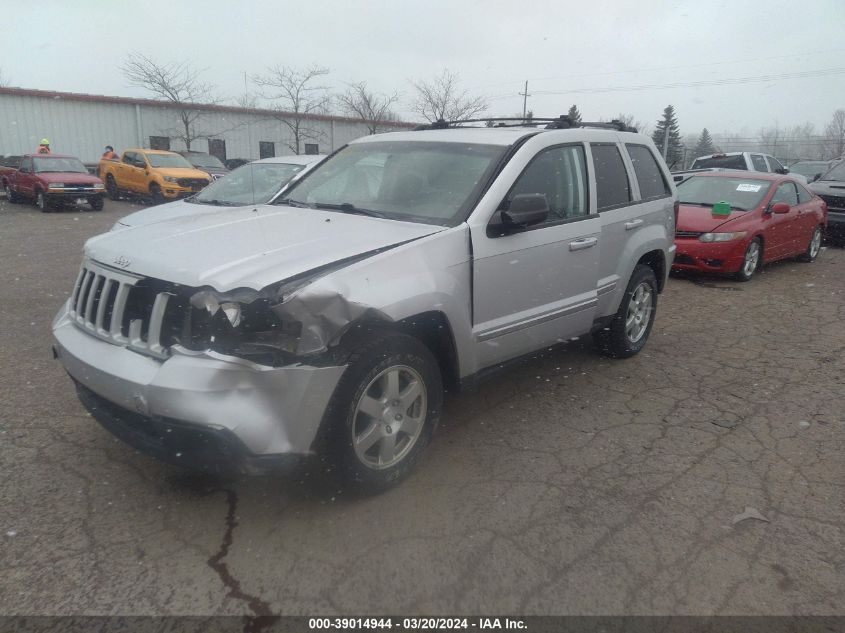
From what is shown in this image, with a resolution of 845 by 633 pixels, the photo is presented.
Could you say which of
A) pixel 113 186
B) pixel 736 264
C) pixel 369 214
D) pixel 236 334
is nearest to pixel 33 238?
pixel 113 186

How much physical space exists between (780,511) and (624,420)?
1.16 meters

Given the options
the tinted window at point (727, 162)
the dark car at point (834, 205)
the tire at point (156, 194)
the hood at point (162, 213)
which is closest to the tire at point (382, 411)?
the hood at point (162, 213)

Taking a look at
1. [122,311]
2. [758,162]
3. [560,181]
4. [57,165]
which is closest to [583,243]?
[560,181]

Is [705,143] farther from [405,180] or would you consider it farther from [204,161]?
[405,180]

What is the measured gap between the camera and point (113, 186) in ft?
65.1

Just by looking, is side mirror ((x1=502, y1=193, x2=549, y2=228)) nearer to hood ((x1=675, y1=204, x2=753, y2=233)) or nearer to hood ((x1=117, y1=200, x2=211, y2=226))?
hood ((x1=117, y1=200, x2=211, y2=226))

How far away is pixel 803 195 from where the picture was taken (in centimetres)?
999

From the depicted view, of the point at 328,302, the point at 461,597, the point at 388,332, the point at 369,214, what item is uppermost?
the point at 369,214

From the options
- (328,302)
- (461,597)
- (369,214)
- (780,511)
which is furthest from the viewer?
(369,214)

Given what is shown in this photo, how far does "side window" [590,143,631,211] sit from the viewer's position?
4575 mm

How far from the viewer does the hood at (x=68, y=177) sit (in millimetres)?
16359

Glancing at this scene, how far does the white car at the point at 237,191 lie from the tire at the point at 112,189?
42.4ft

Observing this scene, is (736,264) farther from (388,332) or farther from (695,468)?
(388,332)

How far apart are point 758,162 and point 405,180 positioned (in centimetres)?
1589
